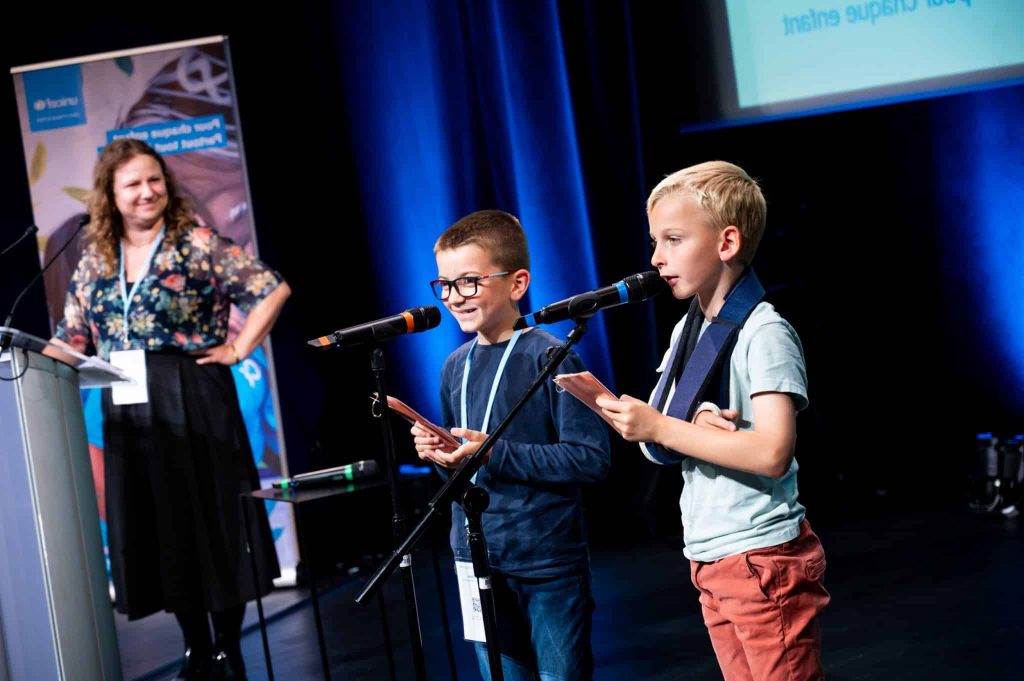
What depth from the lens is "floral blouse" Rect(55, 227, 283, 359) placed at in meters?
3.33

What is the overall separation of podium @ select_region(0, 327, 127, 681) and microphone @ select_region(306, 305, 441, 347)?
113 cm

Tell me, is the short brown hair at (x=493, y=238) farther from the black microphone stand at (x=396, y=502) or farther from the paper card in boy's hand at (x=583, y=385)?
the paper card in boy's hand at (x=583, y=385)

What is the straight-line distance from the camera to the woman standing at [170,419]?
3314mm

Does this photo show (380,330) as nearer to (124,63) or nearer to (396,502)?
(396,502)

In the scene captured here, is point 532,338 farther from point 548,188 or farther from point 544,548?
point 548,188

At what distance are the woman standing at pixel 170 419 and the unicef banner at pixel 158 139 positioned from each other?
155 cm

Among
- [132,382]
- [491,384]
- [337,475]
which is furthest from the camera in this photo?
[132,382]

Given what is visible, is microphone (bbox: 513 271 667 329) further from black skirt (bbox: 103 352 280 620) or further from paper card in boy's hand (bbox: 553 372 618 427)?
black skirt (bbox: 103 352 280 620)

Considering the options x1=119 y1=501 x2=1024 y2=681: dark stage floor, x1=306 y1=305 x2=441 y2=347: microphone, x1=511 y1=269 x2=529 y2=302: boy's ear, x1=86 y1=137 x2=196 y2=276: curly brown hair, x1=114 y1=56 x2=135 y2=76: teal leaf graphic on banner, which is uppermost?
x1=114 y1=56 x2=135 y2=76: teal leaf graphic on banner

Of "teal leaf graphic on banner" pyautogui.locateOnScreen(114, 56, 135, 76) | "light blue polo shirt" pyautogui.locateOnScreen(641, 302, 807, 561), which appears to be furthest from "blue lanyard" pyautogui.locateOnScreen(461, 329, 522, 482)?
"teal leaf graphic on banner" pyautogui.locateOnScreen(114, 56, 135, 76)

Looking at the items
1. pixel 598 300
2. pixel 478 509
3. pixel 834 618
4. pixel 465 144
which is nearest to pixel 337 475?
pixel 478 509

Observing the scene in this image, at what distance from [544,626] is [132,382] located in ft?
5.66

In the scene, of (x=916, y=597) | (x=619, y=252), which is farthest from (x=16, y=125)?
(x=916, y=597)

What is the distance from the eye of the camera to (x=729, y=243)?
69.2 inches
